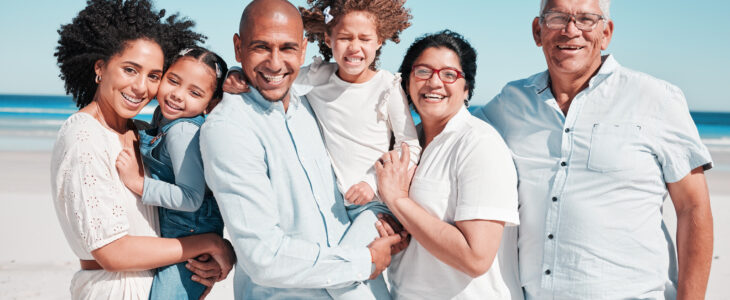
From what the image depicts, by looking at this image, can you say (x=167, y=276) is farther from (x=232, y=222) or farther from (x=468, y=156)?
(x=468, y=156)

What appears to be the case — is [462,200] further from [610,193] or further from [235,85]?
[235,85]

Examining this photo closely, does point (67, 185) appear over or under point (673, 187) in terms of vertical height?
over

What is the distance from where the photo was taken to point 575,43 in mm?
3086

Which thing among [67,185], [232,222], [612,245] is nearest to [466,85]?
[612,245]

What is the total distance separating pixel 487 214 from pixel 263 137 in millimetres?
1157

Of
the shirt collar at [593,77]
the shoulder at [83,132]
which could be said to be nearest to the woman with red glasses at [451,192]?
the shirt collar at [593,77]

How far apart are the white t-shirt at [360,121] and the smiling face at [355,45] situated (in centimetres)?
7

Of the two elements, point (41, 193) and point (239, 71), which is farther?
point (41, 193)

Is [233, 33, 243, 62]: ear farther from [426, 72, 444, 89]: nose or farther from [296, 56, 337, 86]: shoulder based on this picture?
[426, 72, 444, 89]: nose

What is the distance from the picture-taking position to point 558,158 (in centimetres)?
303

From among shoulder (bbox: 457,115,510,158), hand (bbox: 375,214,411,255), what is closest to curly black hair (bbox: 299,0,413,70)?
shoulder (bbox: 457,115,510,158)

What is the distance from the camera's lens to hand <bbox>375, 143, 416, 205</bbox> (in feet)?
9.70

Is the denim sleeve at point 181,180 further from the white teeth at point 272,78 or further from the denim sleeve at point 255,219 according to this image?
the white teeth at point 272,78

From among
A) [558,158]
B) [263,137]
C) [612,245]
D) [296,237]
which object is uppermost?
[263,137]
